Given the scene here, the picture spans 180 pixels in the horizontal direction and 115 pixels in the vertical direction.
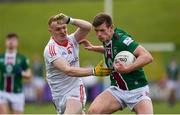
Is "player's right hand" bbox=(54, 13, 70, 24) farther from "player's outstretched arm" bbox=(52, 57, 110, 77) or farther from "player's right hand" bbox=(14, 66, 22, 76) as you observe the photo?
"player's right hand" bbox=(14, 66, 22, 76)

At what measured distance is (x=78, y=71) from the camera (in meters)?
11.8

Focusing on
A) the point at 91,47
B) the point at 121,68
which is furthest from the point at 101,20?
the point at 91,47

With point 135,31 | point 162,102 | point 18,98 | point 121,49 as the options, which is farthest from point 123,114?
point 135,31

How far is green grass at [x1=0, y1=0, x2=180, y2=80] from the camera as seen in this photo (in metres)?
39.0

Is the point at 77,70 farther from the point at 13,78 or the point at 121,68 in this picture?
the point at 13,78

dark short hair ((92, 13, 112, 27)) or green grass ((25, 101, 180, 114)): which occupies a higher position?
dark short hair ((92, 13, 112, 27))

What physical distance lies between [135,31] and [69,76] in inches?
1060

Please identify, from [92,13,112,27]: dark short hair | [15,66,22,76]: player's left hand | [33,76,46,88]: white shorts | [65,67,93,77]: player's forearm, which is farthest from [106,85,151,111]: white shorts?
[33,76,46,88]: white shorts

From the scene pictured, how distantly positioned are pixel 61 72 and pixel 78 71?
0.67 m

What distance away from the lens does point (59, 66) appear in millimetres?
11922

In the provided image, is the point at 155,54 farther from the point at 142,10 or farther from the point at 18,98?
the point at 18,98

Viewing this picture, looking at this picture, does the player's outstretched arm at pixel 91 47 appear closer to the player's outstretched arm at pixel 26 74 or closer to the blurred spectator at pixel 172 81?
the player's outstretched arm at pixel 26 74

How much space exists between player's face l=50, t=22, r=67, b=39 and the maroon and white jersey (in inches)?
5.5

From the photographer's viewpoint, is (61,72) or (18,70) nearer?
(61,72)
